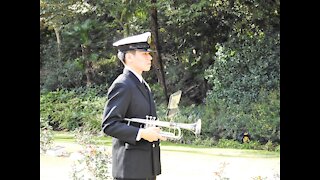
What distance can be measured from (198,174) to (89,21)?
2121mm

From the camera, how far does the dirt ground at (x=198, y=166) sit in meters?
4.34

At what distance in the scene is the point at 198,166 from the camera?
4445 mm

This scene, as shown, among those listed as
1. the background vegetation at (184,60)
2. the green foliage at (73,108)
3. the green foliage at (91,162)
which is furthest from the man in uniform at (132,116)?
the background vegetation at (184,60)

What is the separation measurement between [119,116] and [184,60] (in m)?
3.34

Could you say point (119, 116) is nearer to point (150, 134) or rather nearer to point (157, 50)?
point (150, 134)

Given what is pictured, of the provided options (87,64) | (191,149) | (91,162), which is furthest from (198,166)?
(87,64)

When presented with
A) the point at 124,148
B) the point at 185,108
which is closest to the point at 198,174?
the point at 185,108

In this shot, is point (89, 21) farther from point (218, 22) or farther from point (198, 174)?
point (198, 174)

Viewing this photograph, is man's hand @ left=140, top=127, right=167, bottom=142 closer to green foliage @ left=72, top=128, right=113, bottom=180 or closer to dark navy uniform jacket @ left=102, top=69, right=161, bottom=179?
dark navy uniform jacket @ left=102, top=69, right=161, bottom=179

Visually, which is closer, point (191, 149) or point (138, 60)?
point (138, 60)

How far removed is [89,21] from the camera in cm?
545

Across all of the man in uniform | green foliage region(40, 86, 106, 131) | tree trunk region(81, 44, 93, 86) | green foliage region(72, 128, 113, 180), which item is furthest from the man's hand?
tree trunk region(81, 44, 93, 86)

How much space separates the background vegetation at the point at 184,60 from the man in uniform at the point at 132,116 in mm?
2436
